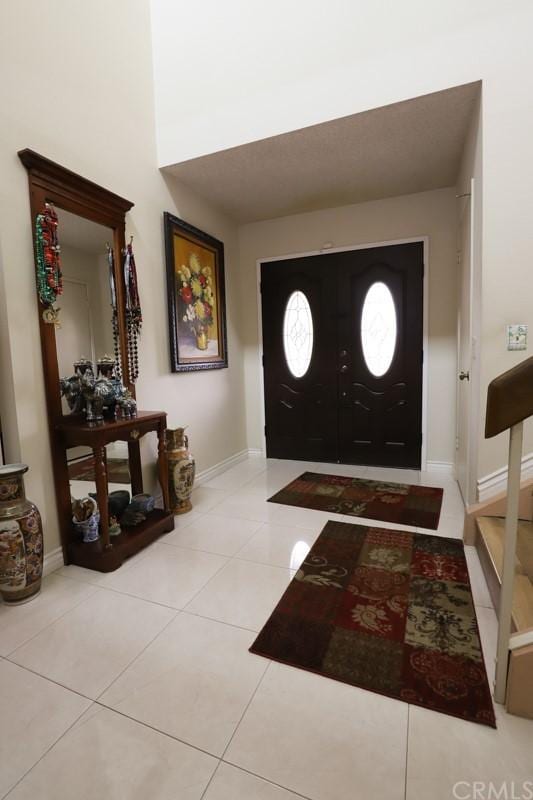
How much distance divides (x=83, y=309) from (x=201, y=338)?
128 centimetres

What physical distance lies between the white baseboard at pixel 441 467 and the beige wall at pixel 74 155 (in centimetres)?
234

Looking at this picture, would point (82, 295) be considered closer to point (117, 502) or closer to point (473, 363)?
point (117, 502)

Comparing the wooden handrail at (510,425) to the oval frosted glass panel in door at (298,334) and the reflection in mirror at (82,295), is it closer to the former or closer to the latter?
the reflection in mirror at (82,295)

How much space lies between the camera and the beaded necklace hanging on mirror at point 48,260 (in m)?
2.01

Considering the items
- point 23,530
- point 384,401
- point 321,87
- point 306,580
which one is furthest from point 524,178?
point 23,530

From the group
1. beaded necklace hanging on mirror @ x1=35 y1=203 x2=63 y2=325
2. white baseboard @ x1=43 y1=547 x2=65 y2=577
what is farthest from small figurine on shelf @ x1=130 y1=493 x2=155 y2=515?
beaded necklace hanging on mirror @ x1=35 y1=203 x2=63 y2=325

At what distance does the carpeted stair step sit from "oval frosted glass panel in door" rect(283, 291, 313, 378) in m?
2.43

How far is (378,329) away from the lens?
3.83 meters

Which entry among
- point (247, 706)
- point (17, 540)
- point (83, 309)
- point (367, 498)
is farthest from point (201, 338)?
point (247, 706)

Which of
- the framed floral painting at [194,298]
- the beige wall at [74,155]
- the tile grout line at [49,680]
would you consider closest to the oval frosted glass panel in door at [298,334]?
the framed floral painting at [194,298]

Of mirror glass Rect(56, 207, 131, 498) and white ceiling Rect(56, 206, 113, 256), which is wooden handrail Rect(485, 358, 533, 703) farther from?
white ceiling Rect(56, 206, 113, 256)

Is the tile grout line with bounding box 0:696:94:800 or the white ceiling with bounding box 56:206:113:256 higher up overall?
the white ceiling with bounding box 56:206:113:256

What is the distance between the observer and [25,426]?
1999mm

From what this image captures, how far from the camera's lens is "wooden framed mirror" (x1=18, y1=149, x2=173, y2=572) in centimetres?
208
